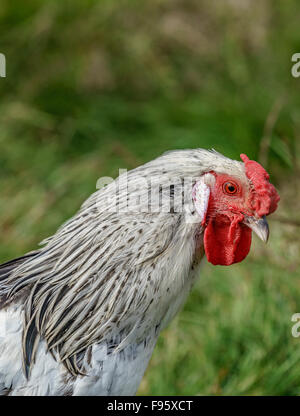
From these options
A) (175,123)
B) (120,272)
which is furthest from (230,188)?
(175,123)

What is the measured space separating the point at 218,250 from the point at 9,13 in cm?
429

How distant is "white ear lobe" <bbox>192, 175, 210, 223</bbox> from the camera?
7.14ft

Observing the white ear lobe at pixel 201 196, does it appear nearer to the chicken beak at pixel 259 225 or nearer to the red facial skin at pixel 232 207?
the red facial skin at pixel 232 207

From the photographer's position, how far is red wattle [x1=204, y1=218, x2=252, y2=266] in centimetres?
225

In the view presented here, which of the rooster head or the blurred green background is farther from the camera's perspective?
the blurred green background

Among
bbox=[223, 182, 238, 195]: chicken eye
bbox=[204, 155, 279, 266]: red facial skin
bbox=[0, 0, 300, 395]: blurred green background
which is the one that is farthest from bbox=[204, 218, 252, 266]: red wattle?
bbox=[0, 0, 300, 395]: blurred green background

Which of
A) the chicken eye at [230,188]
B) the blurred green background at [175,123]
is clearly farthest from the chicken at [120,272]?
the blurred green background at [175,123]

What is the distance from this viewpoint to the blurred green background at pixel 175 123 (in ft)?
11.4

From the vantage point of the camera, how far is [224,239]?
89.9 inches

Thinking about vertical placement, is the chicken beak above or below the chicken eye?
below

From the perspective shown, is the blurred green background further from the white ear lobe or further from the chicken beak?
the white ear lobe

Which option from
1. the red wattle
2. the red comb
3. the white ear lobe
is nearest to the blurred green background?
the red wattle

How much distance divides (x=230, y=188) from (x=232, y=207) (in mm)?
74

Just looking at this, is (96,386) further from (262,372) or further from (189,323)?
(189,323)
